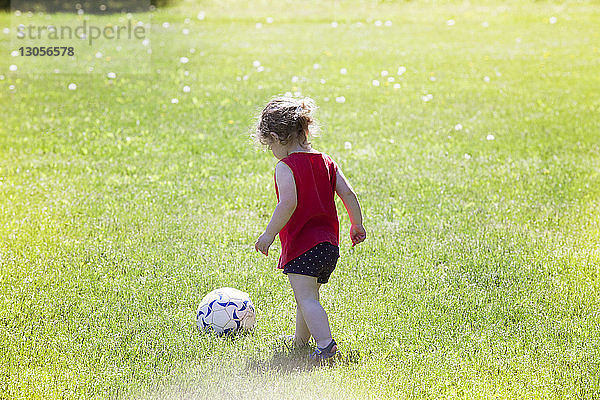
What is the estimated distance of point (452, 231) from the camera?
548cm

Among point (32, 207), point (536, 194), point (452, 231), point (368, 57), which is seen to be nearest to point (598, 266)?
point (452, 231)

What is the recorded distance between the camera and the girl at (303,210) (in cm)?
354

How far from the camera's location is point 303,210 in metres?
3.59

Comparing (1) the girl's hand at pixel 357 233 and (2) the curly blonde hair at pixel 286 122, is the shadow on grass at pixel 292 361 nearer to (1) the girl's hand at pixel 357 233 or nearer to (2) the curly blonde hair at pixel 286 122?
(1) the girl's hand at pixel 357 233

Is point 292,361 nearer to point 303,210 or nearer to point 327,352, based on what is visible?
point 327,352

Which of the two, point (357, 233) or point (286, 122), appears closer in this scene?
point (286, 122)

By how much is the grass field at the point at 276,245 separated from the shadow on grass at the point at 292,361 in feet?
0.05

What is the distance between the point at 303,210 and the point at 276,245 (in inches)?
67.7

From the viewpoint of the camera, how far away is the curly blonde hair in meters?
3.55

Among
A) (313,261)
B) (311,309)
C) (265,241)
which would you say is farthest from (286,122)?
(311,309)

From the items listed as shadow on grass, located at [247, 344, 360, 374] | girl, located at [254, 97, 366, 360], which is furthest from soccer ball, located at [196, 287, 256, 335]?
girl, located at [254, 97, 366, 360]

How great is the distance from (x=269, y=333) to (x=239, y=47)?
11147mm

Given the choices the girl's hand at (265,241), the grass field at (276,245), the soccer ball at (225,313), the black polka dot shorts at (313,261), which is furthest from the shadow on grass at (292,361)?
the girl's hand at (265,241)

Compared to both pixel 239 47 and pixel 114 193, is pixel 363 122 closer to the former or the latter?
pixel 114 193
